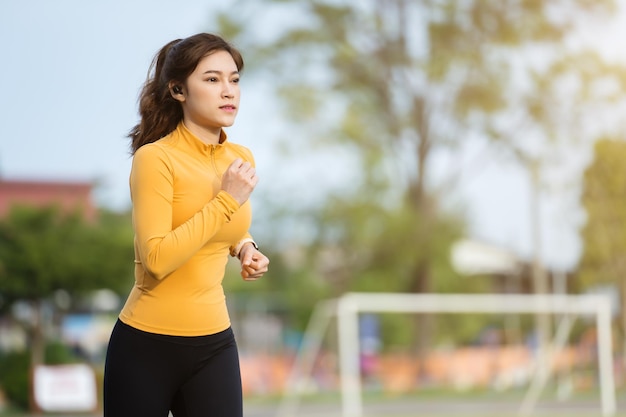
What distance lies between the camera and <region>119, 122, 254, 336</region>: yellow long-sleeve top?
3.03 meters

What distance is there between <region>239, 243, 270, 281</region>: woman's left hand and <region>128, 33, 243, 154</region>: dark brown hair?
43cm

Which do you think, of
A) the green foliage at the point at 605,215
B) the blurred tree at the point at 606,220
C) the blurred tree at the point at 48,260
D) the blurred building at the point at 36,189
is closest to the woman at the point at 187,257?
the blurred tree at the point at 48,260

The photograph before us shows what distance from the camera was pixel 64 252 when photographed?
21516mm

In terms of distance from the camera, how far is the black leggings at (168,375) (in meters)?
3.15

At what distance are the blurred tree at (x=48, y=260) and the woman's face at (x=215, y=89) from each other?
18.7 meters

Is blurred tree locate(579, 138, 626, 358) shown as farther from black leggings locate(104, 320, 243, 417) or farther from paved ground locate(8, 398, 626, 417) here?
black leggings locate(104, 320, 243, 417)

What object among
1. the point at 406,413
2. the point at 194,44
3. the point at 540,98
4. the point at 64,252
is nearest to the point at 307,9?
the point at 540,98

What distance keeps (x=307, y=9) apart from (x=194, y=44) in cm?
2792

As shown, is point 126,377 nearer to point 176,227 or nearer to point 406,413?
point 176,227

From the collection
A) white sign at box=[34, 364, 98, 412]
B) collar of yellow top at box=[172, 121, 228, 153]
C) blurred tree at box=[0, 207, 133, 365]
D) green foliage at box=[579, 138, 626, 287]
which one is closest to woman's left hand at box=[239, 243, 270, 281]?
collar of yellow top at box=[172, 121, 228, 153]

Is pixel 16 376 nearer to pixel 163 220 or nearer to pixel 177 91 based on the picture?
pixel 177 91

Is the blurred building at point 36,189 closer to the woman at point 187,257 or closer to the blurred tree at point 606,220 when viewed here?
the blurred tree at point 606,220

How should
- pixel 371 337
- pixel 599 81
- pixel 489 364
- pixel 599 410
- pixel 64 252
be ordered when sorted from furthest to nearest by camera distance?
pixel 371 337 → pixel 599 81 → pixel 489 364 → pixel 64 252 → pixel 599 410

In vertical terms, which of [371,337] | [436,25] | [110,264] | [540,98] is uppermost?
[436,25]
